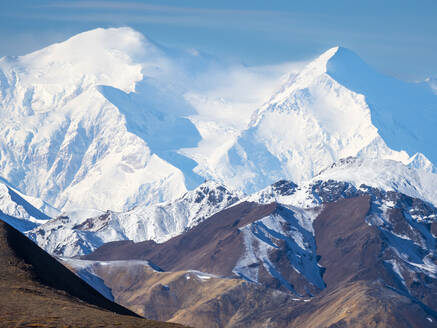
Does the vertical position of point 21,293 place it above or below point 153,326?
above

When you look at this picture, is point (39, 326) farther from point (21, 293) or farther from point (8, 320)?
point (21, 293)

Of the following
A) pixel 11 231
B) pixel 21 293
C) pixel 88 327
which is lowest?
pixel 88 327

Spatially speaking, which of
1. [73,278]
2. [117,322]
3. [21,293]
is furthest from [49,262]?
[117,322]

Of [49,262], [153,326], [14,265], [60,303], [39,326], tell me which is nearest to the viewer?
[39,326]

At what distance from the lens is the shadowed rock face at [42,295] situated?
82.8 meters

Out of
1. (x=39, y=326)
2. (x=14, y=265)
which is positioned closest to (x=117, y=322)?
(x=39, y=326)

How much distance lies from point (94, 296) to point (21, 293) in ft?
77.3

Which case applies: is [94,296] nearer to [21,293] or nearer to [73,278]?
[73,278]

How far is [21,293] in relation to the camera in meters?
94.4

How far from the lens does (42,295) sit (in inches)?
3836

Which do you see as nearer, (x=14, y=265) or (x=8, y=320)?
(x=8, y=320)

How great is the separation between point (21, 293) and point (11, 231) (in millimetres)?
16586

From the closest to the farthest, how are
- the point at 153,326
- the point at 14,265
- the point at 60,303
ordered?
1. the point at 153,326
2. the point at 60,303
3. the point at 14,265

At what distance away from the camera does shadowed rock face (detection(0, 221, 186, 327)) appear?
8281cm
